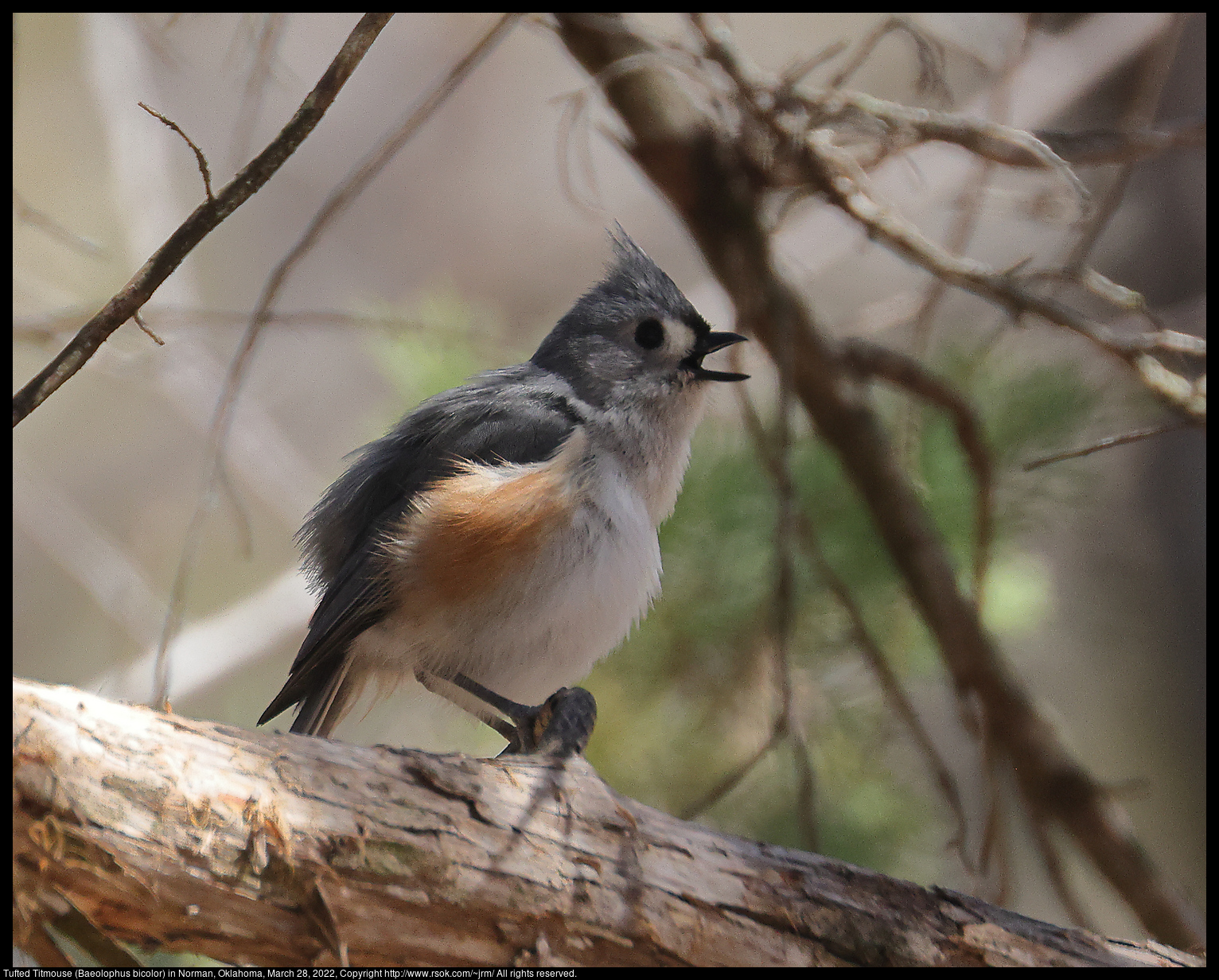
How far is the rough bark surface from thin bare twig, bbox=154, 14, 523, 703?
0.21 metres

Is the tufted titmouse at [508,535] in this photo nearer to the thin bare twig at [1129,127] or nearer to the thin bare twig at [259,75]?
the thin bare twig at [259,75]

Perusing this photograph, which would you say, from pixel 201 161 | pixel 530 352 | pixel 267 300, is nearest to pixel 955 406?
pixel 530 352

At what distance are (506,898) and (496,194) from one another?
388 centimetres

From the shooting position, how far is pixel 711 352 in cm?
145

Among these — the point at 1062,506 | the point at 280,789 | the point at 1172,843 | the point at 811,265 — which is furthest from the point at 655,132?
the point at 1172,843

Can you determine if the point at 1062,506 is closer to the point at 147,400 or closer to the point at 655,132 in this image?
the point at 655,132

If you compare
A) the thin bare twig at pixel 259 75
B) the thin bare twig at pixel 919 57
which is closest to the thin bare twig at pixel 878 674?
the thin bare twig at pixel 919 57

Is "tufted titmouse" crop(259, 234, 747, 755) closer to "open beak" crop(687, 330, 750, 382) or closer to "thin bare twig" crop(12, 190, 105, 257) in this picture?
"open beak" crop(687, 330, 750, 382)

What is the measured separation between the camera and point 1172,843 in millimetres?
2895

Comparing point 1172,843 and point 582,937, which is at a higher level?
point 1172,843

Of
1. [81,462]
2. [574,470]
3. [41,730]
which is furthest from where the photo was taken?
Answer: [81,462]

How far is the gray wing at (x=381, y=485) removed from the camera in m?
1.20

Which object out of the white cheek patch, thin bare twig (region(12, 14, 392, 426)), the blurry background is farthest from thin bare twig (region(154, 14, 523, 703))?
the white cheek patch

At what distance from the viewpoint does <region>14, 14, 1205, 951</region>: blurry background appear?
174cm
